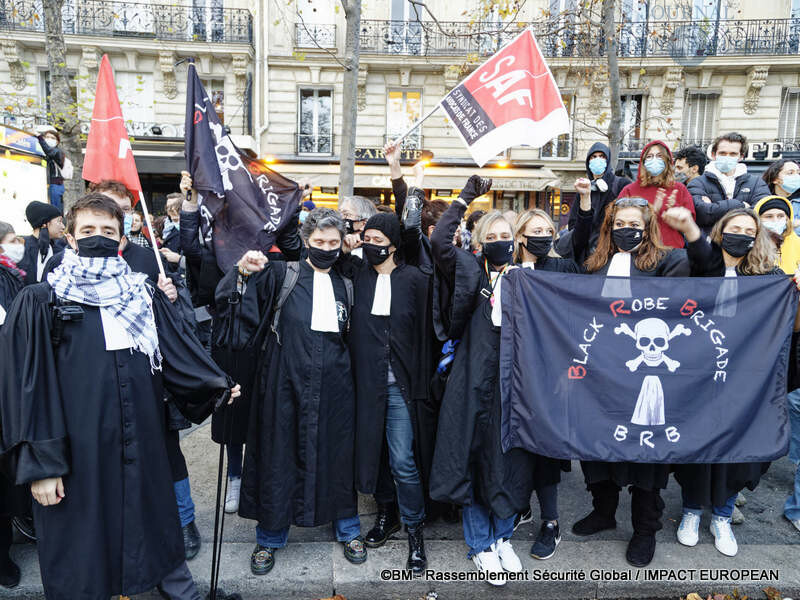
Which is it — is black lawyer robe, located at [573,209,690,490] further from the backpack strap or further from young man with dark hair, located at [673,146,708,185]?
young man with dark hair, located at [673,146,708,185]

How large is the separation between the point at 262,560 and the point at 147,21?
18687 mm

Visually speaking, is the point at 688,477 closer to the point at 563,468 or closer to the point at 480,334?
the point at 563,468

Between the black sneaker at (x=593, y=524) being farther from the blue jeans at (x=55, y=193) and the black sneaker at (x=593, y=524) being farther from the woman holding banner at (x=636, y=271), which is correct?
the blue jeans at (x=55, y=193)

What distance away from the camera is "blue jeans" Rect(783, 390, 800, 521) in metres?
3.84

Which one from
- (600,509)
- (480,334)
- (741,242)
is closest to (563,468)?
(600,509)

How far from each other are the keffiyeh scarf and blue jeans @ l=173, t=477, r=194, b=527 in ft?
3.19

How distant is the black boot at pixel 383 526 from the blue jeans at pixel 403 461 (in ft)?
0.75

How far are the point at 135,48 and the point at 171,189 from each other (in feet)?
14.0

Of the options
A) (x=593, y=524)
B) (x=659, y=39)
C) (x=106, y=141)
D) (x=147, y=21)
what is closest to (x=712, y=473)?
(x=593, y=524)

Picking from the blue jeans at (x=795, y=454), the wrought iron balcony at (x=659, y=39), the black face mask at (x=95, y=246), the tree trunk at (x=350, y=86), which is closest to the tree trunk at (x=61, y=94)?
the tree trunk at (x=350, y=86)

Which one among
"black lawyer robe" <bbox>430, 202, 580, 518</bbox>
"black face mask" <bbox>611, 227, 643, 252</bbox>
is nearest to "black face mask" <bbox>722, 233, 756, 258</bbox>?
"black face mask" <bbox>611, 227, 643, 252</bbox>

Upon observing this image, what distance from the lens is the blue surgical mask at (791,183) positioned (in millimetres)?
4578

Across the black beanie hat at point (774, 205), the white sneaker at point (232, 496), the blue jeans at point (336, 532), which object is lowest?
the white sneaker at point (232, 496)

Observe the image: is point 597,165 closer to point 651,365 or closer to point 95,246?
point 651,365
